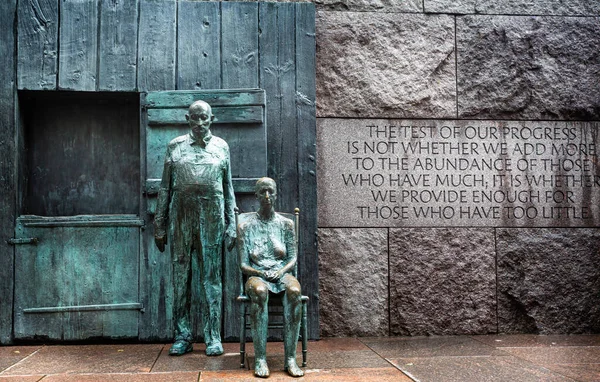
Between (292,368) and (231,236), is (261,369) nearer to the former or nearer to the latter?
(292,368)

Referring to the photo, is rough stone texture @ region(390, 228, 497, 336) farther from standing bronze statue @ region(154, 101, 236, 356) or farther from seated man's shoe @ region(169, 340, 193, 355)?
seated man's shoe @ region(169, 340, 193, 355)

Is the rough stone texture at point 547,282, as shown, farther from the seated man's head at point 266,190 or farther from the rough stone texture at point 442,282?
the seated man's head at point 266,190

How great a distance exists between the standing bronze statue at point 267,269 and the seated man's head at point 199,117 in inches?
28.8

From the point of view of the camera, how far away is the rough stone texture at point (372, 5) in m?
6.53

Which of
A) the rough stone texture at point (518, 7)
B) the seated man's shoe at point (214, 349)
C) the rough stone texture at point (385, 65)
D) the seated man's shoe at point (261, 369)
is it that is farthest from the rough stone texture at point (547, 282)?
the seated man's shoe at point (261, 369)

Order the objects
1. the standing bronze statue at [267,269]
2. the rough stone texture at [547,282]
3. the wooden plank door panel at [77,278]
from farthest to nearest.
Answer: the rough stone texture at [547,282], the wooden plank door panel at [77,278], the standing bronze statue at [267,269]

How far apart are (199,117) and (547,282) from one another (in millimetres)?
3787

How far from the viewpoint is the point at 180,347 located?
5.25 metres

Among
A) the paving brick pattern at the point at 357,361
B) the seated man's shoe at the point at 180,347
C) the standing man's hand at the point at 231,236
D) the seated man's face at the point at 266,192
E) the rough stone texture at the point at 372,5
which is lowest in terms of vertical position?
the paving brick pattern at the point at 357,361

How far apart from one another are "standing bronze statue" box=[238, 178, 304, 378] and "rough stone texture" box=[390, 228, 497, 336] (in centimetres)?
175

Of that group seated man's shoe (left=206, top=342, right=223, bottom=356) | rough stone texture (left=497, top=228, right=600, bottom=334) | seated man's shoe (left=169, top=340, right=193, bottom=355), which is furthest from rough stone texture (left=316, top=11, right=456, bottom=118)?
seated man's shoe (left=169, top=340, right=193, bottom=355)

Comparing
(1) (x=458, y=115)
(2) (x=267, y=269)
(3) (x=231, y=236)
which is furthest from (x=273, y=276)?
(1) (x=458, y=115)

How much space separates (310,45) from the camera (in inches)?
247

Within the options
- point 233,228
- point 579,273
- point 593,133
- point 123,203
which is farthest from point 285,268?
point 593,133
